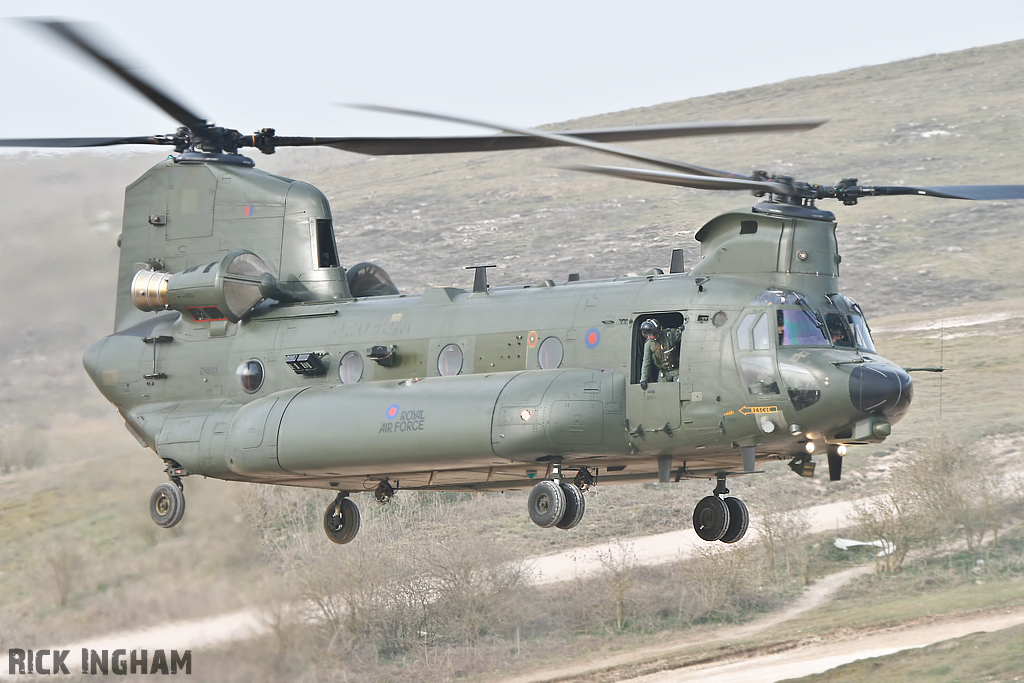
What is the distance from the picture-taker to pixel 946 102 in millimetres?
89312

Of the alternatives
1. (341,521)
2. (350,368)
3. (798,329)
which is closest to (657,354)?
(798,329)

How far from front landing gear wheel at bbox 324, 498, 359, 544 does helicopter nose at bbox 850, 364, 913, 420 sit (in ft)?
28.6

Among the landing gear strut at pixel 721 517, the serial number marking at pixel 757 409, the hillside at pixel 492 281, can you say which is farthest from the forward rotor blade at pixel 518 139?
the hillside at pixel 492 281

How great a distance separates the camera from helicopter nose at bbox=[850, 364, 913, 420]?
16.3 m

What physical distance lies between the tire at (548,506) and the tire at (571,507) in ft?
0.18

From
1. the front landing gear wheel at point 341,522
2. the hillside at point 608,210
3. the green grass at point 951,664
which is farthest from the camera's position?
the green grass at point 951,664

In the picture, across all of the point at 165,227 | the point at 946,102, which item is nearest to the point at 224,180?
the point at 165,227

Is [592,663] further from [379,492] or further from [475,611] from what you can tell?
[379,492]

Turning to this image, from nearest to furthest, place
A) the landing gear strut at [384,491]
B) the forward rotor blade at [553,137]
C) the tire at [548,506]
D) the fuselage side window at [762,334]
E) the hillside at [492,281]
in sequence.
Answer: the forward rotor blade at [553,137]
the fuselage side window at [762,334]
the tire at [548,506]
the landing gear strut at [384,491]
the hillside at [492,281]

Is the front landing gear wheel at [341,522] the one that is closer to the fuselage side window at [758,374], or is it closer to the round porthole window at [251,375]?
the round porthole window at [251,375]

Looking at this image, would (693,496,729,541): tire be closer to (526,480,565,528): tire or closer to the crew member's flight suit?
the crew member's flight suit

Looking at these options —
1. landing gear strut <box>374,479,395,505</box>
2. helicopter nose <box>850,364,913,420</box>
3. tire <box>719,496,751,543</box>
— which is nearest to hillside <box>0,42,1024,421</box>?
landing gear strut <box>374,479,395,505</box>

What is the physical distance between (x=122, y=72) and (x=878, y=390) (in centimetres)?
1070

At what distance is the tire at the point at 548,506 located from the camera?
17016 millimetres
